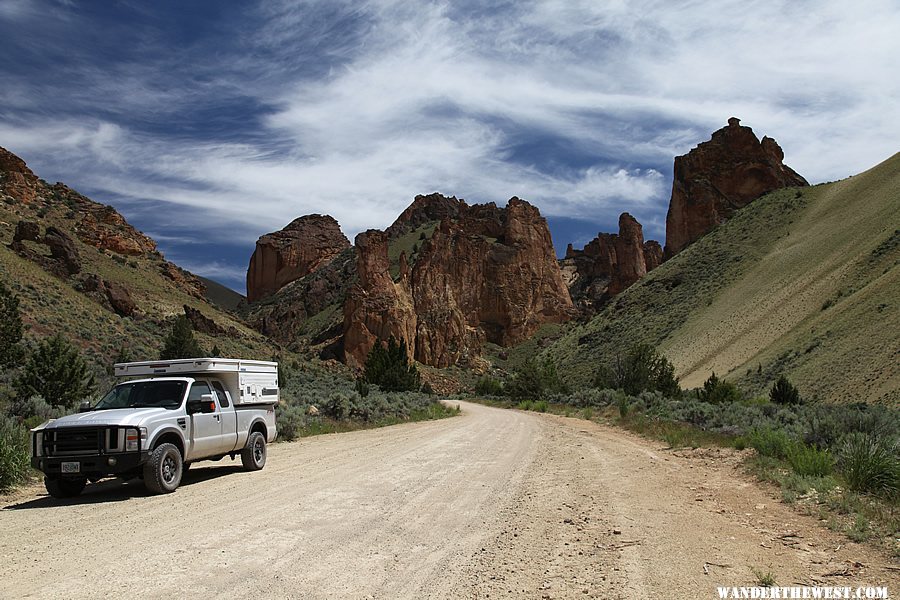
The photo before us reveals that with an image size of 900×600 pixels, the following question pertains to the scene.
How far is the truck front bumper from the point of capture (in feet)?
29.5

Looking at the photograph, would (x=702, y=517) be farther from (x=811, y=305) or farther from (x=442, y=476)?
(x=811, y=305)

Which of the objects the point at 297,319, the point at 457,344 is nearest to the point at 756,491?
the point at 457,344

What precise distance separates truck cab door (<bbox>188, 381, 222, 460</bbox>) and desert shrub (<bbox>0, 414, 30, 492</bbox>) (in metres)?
2.74

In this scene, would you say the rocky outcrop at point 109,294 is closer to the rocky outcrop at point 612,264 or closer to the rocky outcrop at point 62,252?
the rocky outcrop at point 62,252

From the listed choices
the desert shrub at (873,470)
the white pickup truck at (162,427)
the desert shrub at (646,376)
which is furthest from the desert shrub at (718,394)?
the white pickup truck at (162,427)

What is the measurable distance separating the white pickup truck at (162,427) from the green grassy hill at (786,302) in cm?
3080

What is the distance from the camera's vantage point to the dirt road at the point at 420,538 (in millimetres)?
5152

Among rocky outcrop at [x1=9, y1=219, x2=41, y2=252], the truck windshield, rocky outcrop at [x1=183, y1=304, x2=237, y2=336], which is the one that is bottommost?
the truck windshield

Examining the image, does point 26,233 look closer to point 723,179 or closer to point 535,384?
point 535,384

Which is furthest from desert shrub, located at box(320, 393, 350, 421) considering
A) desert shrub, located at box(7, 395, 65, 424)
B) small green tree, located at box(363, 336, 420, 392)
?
small green tree, located at box(363, 336, 420, 392)

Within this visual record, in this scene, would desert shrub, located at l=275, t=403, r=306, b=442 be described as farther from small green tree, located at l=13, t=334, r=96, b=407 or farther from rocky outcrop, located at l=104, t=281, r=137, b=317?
rocky outcrop, located at l=104, t=281, r=137, b=317

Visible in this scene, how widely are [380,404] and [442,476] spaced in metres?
17.9

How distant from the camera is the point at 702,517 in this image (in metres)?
7.94

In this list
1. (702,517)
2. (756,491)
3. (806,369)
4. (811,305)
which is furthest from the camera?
(811,305)
